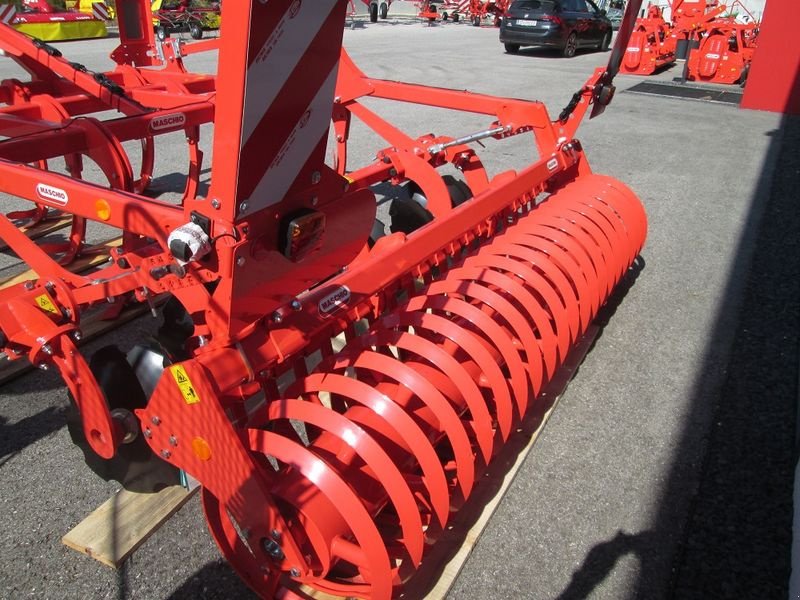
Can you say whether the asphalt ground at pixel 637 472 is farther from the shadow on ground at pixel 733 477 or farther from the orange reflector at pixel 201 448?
the orange reflector at pixel 201 448

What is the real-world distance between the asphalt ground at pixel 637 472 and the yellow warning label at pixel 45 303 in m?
0.66

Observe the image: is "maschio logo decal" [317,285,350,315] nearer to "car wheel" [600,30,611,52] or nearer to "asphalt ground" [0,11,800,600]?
"asphalt ground" [0,11,800,600]

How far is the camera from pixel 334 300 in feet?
6.69

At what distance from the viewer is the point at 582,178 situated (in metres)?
3.70

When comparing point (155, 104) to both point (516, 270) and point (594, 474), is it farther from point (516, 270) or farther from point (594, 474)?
point (594, 474)

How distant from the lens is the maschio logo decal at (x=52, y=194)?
2.09 meters

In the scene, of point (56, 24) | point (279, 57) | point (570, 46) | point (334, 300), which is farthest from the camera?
point (570, 46)

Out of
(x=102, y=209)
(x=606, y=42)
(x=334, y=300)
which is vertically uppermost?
(x=606, y=42)

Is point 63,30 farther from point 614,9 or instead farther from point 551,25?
point 614,9

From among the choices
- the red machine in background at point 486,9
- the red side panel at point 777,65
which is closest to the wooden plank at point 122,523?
the red side panel at point 777,65

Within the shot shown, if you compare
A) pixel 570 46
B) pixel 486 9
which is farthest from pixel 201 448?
pixel 486 9

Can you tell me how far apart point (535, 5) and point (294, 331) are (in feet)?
55.2

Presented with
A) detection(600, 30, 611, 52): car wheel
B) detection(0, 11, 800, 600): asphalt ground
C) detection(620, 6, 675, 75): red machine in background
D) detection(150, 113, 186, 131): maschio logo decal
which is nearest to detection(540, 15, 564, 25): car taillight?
detection(620, 6, 675, 75): red machine in background

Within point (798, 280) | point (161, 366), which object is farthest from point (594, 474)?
point (798, 280)
